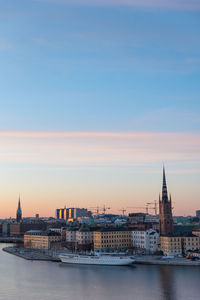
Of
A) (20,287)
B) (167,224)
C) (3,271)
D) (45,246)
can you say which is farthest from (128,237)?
(20,287)

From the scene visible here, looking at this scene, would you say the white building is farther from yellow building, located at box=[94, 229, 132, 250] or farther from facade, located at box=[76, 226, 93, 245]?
yellow building, located at box=[94, 229, 132, 250]

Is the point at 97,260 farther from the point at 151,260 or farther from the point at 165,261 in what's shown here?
the point at 165,261

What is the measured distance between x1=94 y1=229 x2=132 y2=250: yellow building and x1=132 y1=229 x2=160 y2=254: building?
130 centimetres

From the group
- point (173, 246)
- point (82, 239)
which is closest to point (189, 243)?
point (173, 246)

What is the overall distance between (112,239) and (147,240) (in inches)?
213

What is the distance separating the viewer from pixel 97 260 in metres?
51.8

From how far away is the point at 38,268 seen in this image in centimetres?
4797

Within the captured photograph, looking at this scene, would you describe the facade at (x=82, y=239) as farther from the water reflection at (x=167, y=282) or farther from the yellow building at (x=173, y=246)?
the water reflection at (x=167, y=282)

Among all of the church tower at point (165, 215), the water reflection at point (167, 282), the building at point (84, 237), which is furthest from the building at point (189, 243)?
the building at point (84, 237)

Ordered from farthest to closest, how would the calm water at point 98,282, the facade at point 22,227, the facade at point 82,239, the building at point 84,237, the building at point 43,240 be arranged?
the facade at point 22,227, the building at point 43,240, the building at point 84,237, the facade at point 82,239, the calm water at point 98,282

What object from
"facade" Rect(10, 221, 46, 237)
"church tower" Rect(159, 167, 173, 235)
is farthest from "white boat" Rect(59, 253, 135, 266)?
"facade" Rect(10, 221, 46, 237)

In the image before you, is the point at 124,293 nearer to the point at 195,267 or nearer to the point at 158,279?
the point at 158,279

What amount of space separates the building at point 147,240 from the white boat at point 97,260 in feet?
33.5

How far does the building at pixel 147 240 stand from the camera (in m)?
61.3
